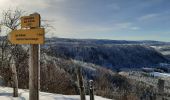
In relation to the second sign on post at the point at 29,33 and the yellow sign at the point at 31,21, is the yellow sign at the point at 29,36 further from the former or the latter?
the yellow sign at the point at 31,21

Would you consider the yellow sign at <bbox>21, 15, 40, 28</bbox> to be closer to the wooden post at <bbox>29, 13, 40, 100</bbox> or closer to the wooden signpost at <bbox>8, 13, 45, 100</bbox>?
the wooden signpost at <bbox>8, 13, 45, 100</bbox>

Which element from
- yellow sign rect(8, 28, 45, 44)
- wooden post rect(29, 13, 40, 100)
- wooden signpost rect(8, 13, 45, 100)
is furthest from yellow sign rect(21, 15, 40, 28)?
wooden post rect(29, 13, 40, 100)

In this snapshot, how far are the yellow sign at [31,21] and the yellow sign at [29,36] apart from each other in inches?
7.2

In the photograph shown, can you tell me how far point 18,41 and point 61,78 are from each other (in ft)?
68.5

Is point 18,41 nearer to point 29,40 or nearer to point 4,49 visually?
point 29,40

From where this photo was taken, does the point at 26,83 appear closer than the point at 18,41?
No

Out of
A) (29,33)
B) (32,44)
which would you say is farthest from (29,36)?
(32,44)

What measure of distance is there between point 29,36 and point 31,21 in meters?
0.45

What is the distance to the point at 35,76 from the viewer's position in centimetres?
997

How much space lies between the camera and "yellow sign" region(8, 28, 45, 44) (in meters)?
9.52

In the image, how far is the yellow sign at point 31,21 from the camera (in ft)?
32.2

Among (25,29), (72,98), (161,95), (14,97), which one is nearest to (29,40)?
(25,29)

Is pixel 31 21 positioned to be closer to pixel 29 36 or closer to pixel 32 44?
pixel 29 36

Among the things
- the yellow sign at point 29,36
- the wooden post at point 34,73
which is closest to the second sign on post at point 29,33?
the yellow sign at point 29,36
